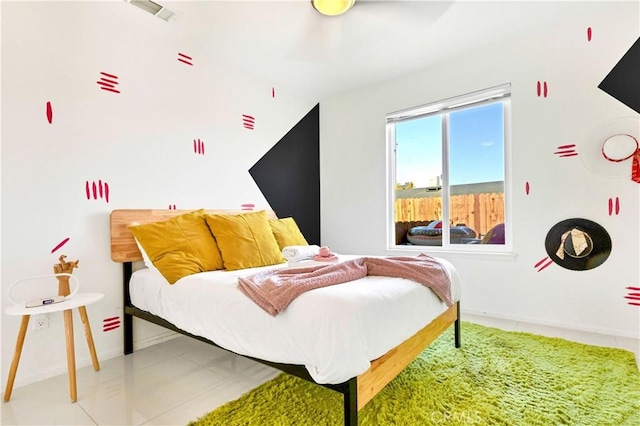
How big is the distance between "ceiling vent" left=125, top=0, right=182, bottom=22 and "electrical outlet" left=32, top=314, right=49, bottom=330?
→ 2.18m

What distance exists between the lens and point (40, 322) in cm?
201

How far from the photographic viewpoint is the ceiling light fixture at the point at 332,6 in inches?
86.5

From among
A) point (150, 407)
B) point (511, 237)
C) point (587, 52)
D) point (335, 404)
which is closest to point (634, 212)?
point (511, 237)

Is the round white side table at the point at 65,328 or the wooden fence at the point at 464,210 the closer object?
the round white side table at the point at 65,328

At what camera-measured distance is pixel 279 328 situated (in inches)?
54.7

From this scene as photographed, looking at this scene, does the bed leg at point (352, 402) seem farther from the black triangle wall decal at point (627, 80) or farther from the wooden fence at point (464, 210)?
the black triangle wall decal at point (627, 80)

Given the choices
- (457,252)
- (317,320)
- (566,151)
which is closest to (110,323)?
(317,320)

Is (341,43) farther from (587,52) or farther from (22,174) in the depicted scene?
(22,174)

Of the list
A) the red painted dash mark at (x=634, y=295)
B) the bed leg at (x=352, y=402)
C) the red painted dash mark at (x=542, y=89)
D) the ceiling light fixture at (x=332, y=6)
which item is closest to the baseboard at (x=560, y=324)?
the red painted dash mark at (x=634, y=295)

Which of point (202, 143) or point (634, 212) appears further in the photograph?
point (202, 143)

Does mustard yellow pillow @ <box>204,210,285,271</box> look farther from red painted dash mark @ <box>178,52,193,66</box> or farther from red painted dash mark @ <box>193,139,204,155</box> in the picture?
red painted dash mark @ <box>178,52,193,66</box>

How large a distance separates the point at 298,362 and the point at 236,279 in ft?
2.27

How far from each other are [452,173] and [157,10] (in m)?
2.95

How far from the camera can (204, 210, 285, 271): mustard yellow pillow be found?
234cm
